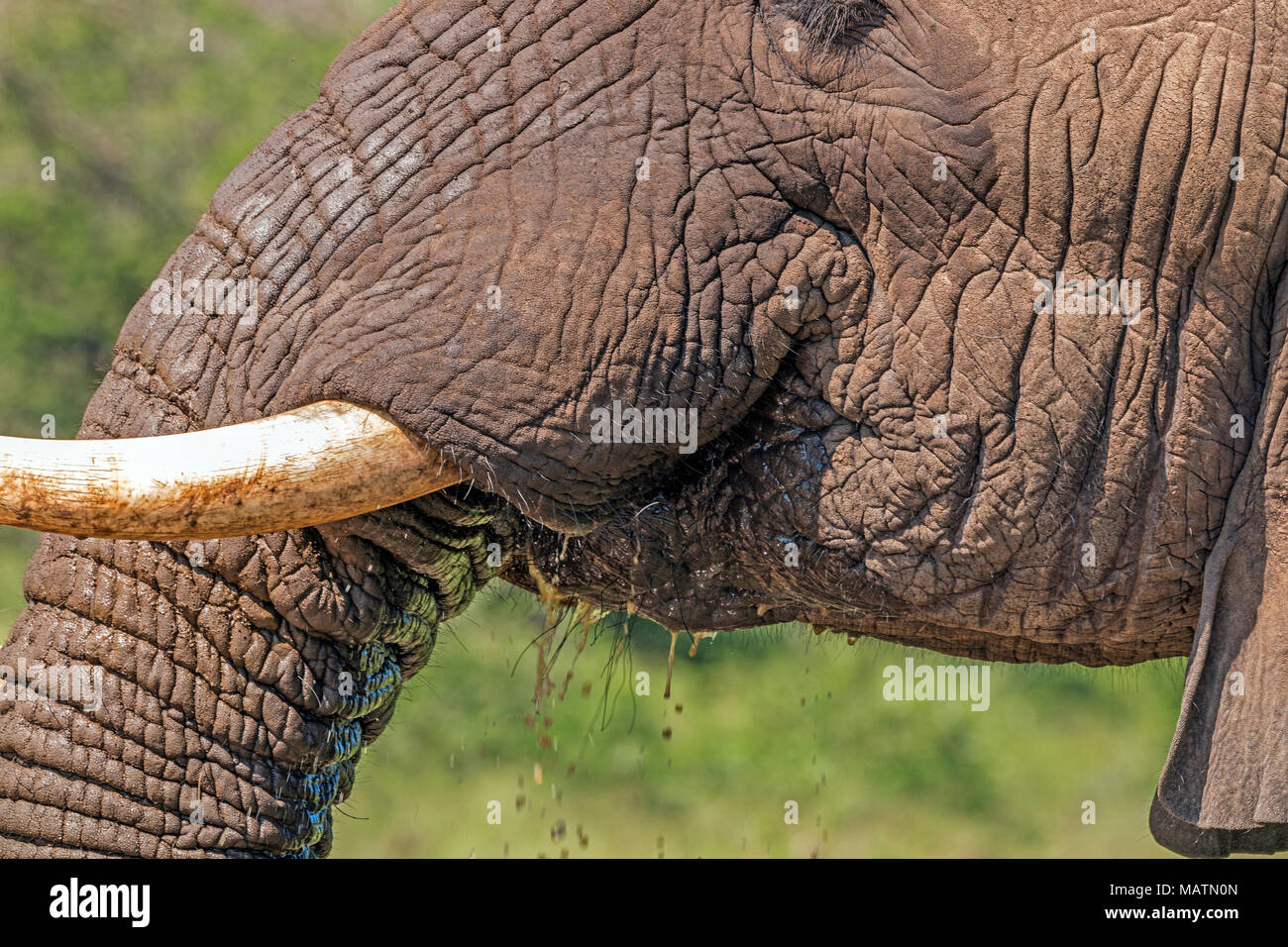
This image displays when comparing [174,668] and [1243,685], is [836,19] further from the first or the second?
[174,668]

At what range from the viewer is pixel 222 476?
2676 mm

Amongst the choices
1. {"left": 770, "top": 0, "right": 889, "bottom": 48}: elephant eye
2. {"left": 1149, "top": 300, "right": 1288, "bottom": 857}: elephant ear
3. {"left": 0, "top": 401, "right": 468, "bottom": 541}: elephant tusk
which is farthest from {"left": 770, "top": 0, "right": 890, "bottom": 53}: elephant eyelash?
{"left": 0, "top": 401, "right": 468, "bottom": 541}: elephant tusk

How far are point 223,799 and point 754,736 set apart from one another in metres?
5.13

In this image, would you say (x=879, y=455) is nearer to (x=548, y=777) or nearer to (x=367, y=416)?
Answer: (x=367, y=416)

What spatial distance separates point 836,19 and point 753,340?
508mm

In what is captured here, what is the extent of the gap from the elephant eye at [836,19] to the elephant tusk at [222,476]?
0.88 meters

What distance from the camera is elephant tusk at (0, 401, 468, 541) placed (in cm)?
261

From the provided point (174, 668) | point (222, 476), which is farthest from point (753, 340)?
point (174, 668)

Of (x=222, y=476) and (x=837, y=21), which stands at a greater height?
(x=837, y=21)

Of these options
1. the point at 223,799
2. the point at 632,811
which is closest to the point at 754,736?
the point at 632,811

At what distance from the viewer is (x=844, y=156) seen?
279 cm

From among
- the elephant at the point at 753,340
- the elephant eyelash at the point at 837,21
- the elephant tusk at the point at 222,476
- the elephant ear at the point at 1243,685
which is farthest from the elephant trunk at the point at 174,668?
the elephant ear at the point at 1243,685

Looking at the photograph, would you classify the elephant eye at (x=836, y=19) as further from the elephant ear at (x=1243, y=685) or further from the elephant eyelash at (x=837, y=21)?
the elephant ear at (x=1243, y=685)

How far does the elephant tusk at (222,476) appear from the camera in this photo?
8.55ft
